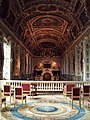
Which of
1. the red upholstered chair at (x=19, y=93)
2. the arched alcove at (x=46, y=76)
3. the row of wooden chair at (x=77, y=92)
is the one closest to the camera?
the row of wooden chair at (x=77, y=92)

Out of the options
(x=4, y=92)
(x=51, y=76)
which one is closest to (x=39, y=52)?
Answer: (x=51, y=76)

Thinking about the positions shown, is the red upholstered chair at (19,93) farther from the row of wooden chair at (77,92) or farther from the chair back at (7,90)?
the row of wooden chair at (77,92)

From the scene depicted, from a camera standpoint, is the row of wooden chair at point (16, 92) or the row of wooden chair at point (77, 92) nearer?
the row of wooden chair at point (77, 92)

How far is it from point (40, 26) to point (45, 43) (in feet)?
41.5

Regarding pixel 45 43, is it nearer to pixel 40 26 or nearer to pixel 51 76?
pixel 51 76

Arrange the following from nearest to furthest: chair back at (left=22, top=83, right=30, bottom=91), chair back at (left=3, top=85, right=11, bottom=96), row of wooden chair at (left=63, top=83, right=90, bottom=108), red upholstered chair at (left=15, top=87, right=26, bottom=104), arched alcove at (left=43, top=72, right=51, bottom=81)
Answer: row of wooden chair at (left=63, top=83, right=90, bottom=108) < red upholstered chair at (left=15, top=87, right=26, bottom=104) < chair back at (left=3, top=85, right=11, bottom=96) < chair back at (left=22, top=83, right=30, bottom=91) < arched alcove at (left=43, top=72, right=51, bottom=81)

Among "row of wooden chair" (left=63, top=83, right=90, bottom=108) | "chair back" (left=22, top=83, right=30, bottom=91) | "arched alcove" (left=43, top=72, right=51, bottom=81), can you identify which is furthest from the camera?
"arched alcove" (left=43, top=72, right=51, bottom=81)

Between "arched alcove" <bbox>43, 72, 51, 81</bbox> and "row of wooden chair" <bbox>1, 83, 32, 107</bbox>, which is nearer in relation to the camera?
"row of wooden chair" <bbox>1, 83, 32, 107</bbox>

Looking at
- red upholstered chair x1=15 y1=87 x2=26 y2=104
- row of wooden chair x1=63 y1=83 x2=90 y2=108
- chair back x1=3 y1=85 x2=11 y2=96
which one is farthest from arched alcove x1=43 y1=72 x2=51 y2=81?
red upholstered chair x1=15 y1=87 x2=26 y2=104

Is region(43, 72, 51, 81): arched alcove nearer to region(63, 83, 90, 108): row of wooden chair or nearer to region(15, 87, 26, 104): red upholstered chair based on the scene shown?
region(63, 83, 90, 108): row of wooden chair

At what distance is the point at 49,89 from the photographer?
1420cm

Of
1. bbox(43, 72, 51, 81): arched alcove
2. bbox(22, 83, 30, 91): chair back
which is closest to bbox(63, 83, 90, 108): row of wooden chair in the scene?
bbox(22, 83, 30, 91): chair back

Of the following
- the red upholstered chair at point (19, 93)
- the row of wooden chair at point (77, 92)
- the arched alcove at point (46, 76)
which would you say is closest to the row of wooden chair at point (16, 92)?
the red upholstered chair at point (19, 93)

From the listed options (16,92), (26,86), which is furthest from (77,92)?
(26,86)
